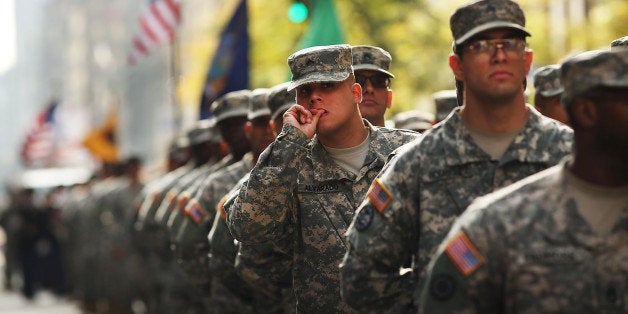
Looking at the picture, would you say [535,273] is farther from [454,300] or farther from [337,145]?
[337,145]

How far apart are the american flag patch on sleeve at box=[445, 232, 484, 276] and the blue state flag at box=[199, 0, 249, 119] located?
480 inches

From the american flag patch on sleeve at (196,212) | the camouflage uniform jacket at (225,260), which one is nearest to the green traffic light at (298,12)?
the american flag patch on sleeve at (196,212)

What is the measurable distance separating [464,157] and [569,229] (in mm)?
957

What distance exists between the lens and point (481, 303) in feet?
14.0

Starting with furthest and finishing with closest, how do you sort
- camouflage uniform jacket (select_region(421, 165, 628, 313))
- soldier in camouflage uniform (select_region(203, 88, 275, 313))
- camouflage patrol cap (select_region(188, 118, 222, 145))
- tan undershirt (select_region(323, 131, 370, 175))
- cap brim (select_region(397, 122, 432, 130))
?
camouflage patrol cap (select_region(188, 118, 222, 145)), cap brim (select_region(397, 122, 432, 130)), soldier in camouflage uniform (select_region(203, 88, 275, 313)), tan undershirt (select_region(323, 131, 370, 175)), camouflage uniform jacket (select_region(421, 165, 628, 313))

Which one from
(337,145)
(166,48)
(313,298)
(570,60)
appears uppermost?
(570,60)

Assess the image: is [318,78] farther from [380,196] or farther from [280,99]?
[280,99]

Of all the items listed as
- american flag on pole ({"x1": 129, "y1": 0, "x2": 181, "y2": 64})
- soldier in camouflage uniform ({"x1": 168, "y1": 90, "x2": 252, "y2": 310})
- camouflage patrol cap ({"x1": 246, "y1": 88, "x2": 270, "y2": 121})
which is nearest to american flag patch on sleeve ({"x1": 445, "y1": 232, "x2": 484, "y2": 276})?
camouflage patrol cap ({"x1": 246, "y1": 88, "x2": 270, "y2": 121})

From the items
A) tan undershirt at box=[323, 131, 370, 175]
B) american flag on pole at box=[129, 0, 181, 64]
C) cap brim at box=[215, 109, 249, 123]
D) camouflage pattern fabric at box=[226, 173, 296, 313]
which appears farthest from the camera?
american flag on pole at box=[129, 0, 181, 64]

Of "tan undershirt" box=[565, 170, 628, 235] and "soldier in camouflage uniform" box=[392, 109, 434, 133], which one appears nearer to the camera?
"tan undershirt" box=[565, 170, 628, 235]

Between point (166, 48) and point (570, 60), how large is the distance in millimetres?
75117

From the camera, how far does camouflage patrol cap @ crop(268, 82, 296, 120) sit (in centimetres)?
804

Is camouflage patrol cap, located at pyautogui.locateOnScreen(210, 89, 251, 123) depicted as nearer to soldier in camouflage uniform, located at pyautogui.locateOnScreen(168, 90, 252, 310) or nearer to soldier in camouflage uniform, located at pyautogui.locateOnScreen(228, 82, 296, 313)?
soldier in camouflage uniform, located at pyautogui.locateOnScreen(168, 90, 252, 310)

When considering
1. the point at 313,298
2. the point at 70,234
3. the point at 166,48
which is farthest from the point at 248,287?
the point at 166,48
